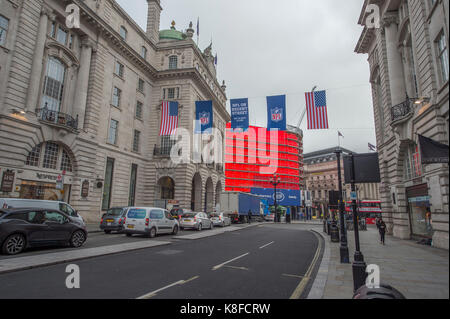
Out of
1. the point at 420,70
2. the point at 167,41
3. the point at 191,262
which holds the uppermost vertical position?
the point at 167,41

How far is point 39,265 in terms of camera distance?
810 centimetres

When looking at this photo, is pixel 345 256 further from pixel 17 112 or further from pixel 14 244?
pixel 17 112

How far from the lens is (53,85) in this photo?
23.7 metres

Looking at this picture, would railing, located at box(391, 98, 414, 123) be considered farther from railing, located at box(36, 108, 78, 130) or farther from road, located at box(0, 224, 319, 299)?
railing, located at box(36, 108, 78, 130)

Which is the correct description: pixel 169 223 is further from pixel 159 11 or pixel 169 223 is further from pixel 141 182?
pixel 159 11

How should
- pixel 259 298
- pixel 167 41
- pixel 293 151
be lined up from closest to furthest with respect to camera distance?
pixel 259 298
pixel 167 41
pixel 293 151

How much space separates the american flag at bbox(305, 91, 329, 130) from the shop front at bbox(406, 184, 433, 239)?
21.0ft

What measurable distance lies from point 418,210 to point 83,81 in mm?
28481

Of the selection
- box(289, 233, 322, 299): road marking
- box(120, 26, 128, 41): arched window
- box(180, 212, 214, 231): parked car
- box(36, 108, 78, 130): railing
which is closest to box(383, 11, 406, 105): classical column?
box(289, 233, 322, 299): road marking

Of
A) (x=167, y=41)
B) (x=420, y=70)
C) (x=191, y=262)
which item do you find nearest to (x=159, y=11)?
(x=167, y=41)

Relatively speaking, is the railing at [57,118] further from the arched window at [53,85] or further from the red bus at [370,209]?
the red bus at [370,209]

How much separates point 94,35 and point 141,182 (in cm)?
1745

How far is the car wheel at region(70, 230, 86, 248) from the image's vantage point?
12.1 meters

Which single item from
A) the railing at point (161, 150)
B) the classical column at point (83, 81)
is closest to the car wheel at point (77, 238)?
the classical column at point (83, 81)
